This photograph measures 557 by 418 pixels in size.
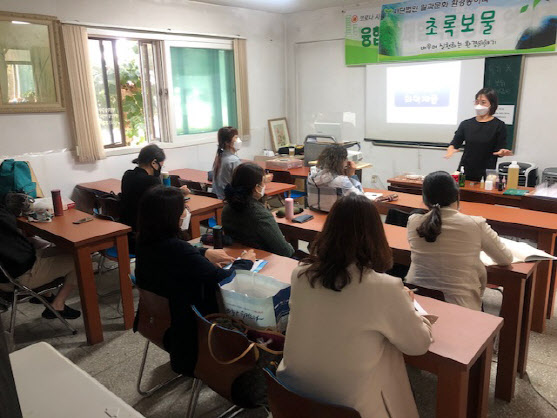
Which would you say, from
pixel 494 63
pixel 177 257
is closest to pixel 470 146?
pixel 494 63

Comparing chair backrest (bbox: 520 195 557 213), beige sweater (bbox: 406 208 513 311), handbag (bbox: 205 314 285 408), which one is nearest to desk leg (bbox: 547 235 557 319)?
chair backrest (bbox: 520 195 557 213)

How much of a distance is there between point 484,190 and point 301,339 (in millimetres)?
2877

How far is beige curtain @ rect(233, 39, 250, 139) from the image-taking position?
612 centimetres

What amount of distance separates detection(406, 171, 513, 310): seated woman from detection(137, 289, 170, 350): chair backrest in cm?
125

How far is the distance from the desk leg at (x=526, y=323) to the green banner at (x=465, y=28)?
3530 mm

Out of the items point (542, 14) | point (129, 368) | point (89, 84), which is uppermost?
point (542, 14)

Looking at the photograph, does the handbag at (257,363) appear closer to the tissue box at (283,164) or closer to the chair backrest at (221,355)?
the chair backrest at (221,355)

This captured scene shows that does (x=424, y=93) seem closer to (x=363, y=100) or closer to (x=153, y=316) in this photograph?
(x=363, y=100)

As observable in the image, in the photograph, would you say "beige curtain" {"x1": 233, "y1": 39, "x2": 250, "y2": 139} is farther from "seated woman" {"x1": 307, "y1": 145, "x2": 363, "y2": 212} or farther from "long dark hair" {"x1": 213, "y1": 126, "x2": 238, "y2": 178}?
"seated woman" {"x1": 307, "y1": 145, "x2": 363, "y2": 212}

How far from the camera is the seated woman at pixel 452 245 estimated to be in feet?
6.94

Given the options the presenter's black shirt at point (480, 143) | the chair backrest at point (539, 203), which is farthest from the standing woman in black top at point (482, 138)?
the chair backrest at point (539, 203)

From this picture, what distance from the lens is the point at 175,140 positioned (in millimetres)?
5602

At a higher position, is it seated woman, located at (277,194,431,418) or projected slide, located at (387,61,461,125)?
projected slide, located at (387,61,461,125)

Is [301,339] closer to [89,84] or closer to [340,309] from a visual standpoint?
[340,309]
